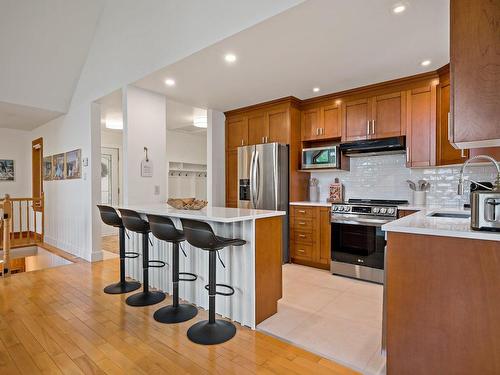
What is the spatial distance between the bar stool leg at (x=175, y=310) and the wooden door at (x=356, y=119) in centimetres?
273

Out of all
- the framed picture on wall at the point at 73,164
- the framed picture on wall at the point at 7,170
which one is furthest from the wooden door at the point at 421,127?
the framed picture on wall at the point at 7,170

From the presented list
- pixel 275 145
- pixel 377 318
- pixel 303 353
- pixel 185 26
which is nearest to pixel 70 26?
pixel 185 26

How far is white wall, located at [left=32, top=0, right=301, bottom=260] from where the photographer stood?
2656 mm

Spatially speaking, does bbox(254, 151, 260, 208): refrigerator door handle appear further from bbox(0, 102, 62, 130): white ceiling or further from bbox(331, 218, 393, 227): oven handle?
bbox(0, 102, 62, 130): white ceiling

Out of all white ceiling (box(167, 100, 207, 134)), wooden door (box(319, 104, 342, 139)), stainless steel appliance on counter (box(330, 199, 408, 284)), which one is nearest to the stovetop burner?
stainless steel appliance on counter (box(330, 199, 408, 284))

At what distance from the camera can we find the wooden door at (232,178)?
4863 millimetres

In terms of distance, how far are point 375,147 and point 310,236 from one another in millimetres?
1430

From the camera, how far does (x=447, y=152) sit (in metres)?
3.25

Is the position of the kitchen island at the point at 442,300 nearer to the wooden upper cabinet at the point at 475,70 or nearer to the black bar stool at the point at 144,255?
the wooden upper cabinet at the point at 475,70

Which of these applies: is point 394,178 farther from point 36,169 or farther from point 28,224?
point 36,169

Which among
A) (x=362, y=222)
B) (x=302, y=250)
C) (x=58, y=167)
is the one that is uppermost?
(x=58, y=167)

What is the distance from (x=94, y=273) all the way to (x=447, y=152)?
454 centimetres

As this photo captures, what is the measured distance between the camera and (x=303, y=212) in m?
4.05

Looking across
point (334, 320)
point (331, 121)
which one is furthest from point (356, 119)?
point (334, 320)
